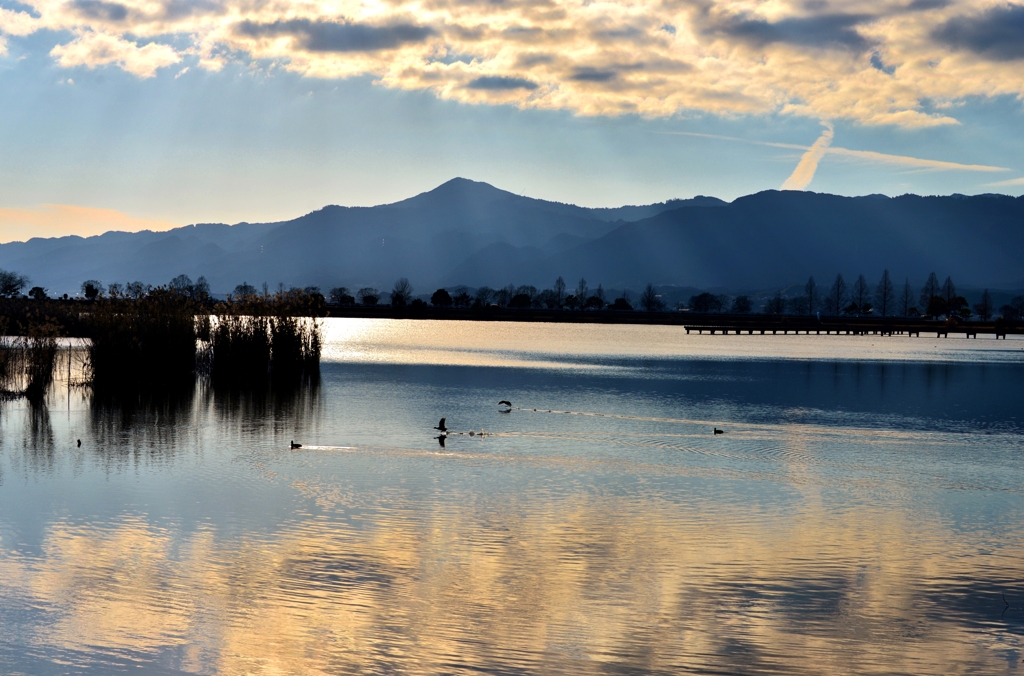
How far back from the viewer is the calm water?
9516 millimetres

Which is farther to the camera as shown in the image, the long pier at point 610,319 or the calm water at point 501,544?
the long pier at point 610,319

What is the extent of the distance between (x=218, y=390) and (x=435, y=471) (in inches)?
710

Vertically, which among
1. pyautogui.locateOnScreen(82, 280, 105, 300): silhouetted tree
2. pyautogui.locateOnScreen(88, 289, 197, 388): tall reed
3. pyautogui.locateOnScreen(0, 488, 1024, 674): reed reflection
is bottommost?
pyautogui.locateOnScreen(0, 488, 1024, 674): reed reflection

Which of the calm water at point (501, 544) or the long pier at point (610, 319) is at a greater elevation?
the long pier at point (610, 319)

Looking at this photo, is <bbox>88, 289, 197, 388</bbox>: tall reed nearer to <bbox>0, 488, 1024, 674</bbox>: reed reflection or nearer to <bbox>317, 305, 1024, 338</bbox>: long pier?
<bbox>0, 488, 1024, 674</bbox>: reed reflection

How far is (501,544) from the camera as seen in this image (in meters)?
13.6

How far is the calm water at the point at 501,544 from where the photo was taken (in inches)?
375

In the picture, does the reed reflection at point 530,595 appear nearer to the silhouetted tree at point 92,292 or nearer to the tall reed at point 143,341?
the tall reed at point 143,341

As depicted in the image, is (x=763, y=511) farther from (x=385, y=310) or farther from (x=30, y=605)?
(x=385, y=310)

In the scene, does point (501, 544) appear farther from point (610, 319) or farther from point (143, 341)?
point (610, 319)

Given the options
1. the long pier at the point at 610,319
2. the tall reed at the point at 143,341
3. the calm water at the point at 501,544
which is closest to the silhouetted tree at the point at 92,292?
the tall reed at the point at 143,341

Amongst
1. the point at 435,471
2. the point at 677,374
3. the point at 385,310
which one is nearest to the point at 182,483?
the point at 435,471

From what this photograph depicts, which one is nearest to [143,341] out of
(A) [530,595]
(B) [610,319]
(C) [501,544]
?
(C) [501,544]

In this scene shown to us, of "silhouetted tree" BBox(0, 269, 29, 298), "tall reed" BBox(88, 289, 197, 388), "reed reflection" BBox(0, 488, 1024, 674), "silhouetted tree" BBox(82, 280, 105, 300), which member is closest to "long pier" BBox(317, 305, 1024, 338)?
"silhouetted tree" BBox(82, 280, 105, 300)
